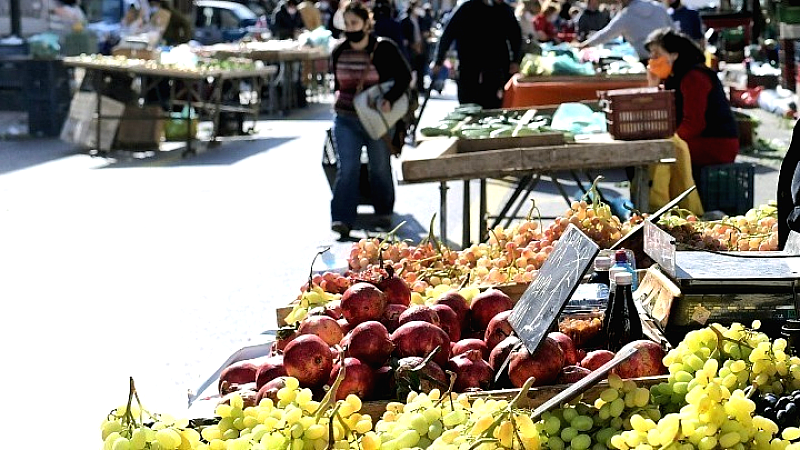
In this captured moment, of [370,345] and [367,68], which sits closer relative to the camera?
[370,345]

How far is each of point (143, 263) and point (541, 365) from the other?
656 cm

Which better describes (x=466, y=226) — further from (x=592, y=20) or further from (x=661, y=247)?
(x=592, y=20)

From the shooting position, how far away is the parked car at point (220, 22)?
113ft

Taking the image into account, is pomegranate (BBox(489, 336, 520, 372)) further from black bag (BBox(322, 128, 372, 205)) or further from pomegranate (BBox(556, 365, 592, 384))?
black bag (BBox(322, 128, 372, 205))

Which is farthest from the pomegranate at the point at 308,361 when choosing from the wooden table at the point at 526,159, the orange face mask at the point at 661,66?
the orange face mask at the point at 661,66

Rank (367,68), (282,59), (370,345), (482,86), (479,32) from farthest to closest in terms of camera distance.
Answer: (282,59) → (482,86) → (479,32) → (367,68) → (370,345)

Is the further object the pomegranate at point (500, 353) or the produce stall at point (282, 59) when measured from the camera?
the produce stall at point (282, 59)

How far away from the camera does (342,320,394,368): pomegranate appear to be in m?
3.76

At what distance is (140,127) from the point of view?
17.5m

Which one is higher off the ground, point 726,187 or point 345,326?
point 345,326

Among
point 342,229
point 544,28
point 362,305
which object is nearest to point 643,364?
point 362,305

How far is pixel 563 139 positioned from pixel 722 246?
9.11ft

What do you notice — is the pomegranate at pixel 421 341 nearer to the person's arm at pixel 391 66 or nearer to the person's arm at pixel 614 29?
the person's arm at pixel 391 66

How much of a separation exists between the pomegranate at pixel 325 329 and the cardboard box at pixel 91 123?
13260 mm
